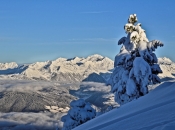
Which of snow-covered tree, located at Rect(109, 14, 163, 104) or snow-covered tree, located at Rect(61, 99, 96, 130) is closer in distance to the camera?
snow-covered tree, located at Rect(109, 14, 163, 104)

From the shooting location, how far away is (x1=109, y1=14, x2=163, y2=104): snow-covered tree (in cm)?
Answer: 2209

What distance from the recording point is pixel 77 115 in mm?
26969

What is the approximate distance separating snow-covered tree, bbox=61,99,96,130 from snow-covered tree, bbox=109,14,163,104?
143 inches

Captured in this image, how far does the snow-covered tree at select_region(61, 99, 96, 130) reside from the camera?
26.8 m

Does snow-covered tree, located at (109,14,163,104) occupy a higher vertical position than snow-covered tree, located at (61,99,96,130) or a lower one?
higher

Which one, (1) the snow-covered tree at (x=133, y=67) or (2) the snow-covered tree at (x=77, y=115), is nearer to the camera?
(1) the snow-covered tree at (x=133, y=67)

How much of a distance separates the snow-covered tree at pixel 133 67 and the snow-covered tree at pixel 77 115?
3620 mm

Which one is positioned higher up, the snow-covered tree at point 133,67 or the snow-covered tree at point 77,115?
the snow-covered tree at point 133,67

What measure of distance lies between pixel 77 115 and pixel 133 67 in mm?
7249

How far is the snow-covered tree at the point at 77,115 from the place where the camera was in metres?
26.8

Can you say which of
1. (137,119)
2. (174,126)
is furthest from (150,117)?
(174,126)

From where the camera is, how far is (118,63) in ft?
77.6

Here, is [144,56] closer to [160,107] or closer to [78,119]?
[78,119]

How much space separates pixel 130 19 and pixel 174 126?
20746 millimetres
